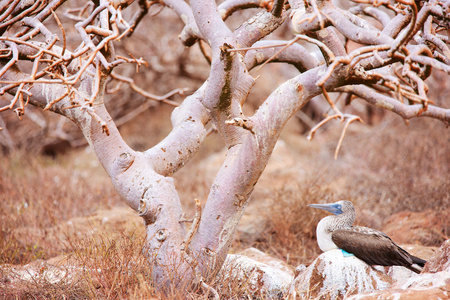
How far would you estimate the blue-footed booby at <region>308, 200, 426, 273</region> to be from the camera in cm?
308

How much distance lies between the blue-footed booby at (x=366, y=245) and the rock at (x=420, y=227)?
1.41 metres

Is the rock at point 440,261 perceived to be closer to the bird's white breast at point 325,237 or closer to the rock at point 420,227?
the bird's white breast at point 325,237

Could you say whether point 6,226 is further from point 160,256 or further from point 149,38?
point 149,38

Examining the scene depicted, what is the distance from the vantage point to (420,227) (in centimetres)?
464

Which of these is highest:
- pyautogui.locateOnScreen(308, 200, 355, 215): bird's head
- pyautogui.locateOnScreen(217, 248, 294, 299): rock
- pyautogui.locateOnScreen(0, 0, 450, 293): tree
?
pyautogui.locateOnScreen(0, 0, 450, 293): tree

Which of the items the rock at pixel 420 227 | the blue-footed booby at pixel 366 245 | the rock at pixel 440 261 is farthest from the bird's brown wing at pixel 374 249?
the rock at pixel 420 227

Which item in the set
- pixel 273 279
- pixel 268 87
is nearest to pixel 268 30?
pixel 273 279

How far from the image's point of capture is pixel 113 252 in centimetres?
295

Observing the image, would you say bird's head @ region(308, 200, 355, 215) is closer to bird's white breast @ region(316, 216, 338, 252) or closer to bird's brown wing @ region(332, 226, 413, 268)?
bird's white breast @ region(316, 216, 338, 252)

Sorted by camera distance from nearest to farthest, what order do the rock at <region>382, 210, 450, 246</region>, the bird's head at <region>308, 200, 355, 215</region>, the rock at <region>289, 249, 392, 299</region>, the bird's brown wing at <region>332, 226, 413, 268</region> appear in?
the rock at <region>289, 249, 392, 299</region> < the bird's brown wing at <region>332, 226, 413, 268</region> < the bird's head at <region>308, 200, 355, 215</region> < the rock at <region>382, 210, 450, 246</region>

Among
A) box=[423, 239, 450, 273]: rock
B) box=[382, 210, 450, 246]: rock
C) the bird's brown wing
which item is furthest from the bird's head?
box=[382, 210, 450, 246]: rock

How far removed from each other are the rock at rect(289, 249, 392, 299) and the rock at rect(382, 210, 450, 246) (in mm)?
1644

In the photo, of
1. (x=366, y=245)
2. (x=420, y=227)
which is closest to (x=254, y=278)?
(x=366, y=245)

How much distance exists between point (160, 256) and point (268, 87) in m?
8.15
